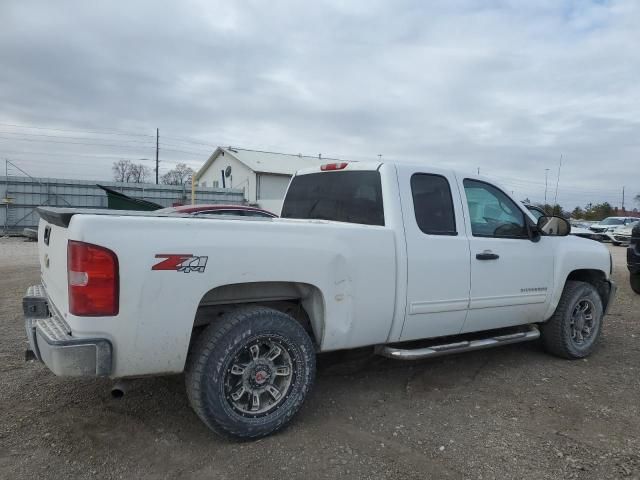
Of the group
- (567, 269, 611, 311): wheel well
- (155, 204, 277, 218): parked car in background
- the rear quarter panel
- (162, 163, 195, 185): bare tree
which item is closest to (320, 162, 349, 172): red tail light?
the rear quarter panel

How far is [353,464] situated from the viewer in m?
3.10

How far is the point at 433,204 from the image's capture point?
166 inches

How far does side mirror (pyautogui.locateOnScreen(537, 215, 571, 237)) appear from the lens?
4719mm

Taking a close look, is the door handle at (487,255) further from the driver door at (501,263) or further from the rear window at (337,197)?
the rear window at (337,197)

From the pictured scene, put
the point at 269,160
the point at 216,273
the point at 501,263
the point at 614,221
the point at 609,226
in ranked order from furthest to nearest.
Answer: the point at 269,160
the point at 614,221
the point at 609,226
the point at 501,263
the point at 216,273

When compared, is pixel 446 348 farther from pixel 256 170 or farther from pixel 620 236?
pixel 256 170

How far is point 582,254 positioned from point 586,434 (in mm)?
2256

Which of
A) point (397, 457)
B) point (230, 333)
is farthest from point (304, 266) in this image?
point (397, 457)

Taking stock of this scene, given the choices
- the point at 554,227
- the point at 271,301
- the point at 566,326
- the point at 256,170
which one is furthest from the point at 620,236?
the point at 271,301

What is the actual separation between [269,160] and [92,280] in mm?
33610

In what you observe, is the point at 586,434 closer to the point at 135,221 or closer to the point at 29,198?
the point at 135,221

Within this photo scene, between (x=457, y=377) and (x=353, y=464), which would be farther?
(x=457, y=377)

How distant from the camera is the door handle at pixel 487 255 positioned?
4293mm

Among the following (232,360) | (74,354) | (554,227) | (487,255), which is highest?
(554,227)
